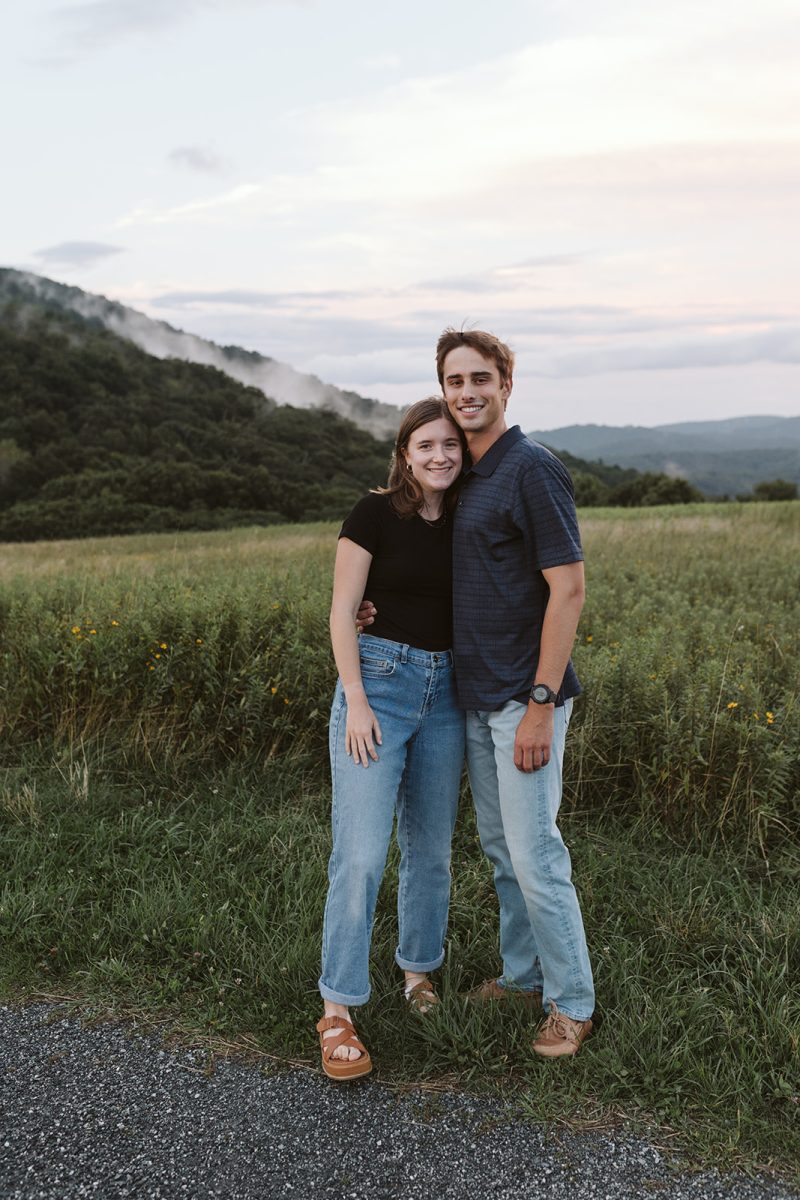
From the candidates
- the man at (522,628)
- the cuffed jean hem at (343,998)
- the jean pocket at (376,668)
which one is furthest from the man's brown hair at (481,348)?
the cuffed jean hem at (343,998)

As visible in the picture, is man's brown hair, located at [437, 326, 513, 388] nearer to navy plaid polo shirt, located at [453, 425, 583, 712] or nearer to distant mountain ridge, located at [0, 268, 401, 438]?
navy plaid polo shirt, located at [453, 425, 583, 712]

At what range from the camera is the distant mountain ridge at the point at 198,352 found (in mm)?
64125

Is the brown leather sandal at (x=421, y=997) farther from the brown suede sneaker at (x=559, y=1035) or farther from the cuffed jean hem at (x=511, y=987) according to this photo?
the brown suede sneaker at (x=559, y=1035)

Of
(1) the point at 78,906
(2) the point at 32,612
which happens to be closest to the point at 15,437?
(2) the point at 32,612

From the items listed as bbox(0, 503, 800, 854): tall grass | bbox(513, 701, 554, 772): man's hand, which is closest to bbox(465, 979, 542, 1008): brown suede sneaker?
bbox(513, 701, 554, 772): man's hand

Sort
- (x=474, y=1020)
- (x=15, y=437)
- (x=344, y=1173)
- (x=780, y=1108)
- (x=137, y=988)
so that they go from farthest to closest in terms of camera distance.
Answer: (x=15, y=437)
(x=137, y=988)
(x=474, y=1020)
(x=780, y=1108)
(x=344, y=1173)

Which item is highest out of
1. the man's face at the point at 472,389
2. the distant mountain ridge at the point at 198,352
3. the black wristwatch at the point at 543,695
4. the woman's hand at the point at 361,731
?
the distant mountain ridge at the point at 198,352

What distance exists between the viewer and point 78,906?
12.6ft

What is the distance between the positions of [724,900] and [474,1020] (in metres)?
1.33

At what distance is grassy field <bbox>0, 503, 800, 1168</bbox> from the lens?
9.55 ft

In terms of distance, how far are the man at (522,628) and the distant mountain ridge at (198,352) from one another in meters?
A: 58.6

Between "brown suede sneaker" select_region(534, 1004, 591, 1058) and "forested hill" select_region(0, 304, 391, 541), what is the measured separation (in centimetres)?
3185

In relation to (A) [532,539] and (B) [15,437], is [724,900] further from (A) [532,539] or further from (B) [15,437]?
(B) [15,437]

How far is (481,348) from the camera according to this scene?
2840mm
